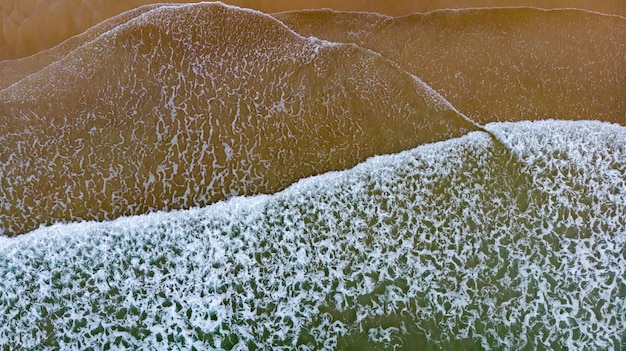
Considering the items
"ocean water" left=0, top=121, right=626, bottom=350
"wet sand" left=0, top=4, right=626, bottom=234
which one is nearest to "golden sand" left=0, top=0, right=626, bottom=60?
"wet sand" left=0, top=4, right=626, bottom=234

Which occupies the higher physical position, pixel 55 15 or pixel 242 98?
pixel 55 15

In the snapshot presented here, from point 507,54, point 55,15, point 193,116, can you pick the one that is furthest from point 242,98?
point 507,54

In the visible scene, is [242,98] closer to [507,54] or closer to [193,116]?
[193,116]

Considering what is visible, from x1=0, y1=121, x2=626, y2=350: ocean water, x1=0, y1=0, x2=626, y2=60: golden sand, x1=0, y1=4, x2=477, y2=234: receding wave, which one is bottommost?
x1=0, y1=121, x2=626, y2=350: ocean water

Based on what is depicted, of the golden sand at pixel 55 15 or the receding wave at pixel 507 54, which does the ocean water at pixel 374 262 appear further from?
the golden sand at pixel 55 15

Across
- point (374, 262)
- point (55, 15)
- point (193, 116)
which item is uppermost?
point (55, 15)

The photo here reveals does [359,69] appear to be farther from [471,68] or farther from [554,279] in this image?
[554,279]

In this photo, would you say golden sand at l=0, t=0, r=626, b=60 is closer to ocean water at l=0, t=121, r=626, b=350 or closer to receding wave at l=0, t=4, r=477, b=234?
receding wave at l=0, t=4, r=477, b=234
